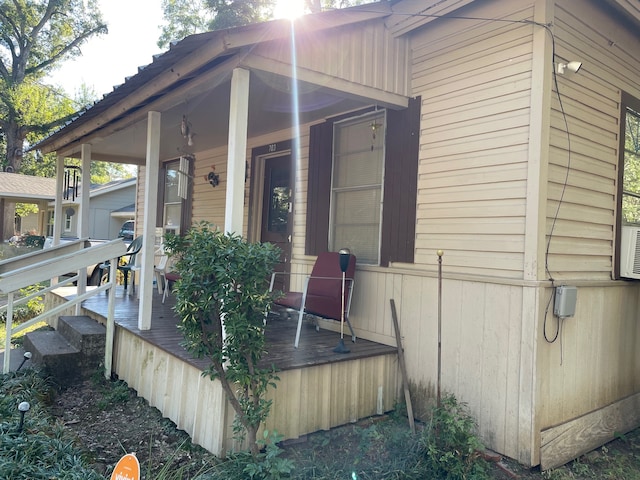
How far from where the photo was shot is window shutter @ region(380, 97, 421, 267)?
3.66m

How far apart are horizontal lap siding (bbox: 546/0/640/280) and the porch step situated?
381cm

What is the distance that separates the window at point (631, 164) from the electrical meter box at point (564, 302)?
1.23 metres

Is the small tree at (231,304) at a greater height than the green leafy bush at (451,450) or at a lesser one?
greater

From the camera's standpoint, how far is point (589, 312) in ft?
10.9

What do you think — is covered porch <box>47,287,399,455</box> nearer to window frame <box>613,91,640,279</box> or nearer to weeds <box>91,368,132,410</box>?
weeds <box>91,368,132,410</box>

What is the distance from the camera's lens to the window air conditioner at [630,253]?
3561 mm

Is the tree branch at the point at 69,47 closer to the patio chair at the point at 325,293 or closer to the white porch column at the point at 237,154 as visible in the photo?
the patio chair at the point at 325,293

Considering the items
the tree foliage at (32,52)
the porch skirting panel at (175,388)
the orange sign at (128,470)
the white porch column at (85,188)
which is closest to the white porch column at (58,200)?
the white porch column at (85,188)

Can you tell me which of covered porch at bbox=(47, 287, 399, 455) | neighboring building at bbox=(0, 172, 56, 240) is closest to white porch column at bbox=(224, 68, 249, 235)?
covered porch at bbox=(47, 287, 399, 455)

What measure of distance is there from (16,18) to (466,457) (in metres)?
23.7

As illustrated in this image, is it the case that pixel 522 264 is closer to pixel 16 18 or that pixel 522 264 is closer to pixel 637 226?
pixel 637 226

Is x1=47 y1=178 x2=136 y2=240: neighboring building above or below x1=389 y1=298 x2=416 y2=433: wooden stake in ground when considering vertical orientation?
above

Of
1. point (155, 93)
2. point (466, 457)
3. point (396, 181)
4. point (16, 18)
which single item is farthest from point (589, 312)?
point (16, 18)

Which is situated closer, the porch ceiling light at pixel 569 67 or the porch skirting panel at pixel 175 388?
the porch skirting panel at pixel 175 388
